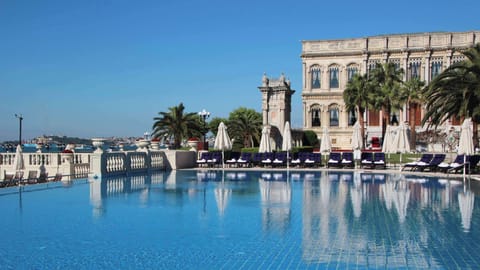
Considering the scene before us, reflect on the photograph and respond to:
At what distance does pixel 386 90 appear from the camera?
139 feet

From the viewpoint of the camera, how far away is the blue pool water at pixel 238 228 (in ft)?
21.8

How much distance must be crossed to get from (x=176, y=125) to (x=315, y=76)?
20.6 m

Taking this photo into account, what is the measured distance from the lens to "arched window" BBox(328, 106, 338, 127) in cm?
5719

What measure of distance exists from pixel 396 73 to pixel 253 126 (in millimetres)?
13361

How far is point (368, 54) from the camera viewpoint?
55.6 meters

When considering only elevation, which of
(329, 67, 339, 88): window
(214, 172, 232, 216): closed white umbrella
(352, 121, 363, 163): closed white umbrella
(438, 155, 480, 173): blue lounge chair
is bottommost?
(214, 172, 232, 216): closed white umbrella

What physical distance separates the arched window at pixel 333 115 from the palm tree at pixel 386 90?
12.3m

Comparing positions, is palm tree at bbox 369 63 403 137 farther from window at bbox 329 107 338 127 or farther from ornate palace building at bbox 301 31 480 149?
window at bbox 329 107 338 127

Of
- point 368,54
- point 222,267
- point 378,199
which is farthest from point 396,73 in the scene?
point 222,267

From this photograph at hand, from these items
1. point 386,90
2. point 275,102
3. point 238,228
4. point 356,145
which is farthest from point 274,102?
point 238,228

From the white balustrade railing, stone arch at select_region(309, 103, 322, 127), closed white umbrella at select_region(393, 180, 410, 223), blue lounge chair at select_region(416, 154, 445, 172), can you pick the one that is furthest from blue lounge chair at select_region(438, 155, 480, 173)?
stone arch at select_region(309, 103, 322, 127)

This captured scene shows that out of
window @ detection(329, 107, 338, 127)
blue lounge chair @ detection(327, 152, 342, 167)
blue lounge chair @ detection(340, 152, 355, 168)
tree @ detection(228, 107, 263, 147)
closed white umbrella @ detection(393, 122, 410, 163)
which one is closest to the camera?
closed white umbrella @ detection(393, 122, 410, 163)

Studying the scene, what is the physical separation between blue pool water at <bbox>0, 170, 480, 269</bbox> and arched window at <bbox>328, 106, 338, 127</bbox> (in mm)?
41940

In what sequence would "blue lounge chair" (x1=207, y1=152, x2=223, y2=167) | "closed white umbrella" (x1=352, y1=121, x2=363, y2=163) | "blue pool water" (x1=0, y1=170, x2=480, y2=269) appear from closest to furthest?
"blue pool water" (x1=0, y1=170, x2=480, y2=269)
"closed white umbrella" (x1=352, y1=121, x2=363, y2=163)
"blue lounge chair" (x1=207, y1=152, x2=223, y2=167)
